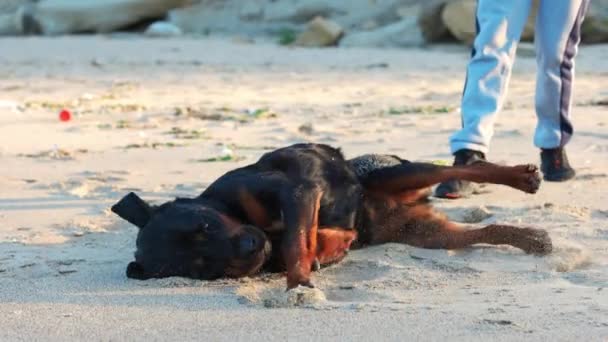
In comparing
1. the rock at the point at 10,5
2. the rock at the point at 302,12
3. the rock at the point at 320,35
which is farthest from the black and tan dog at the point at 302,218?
the rock at the point at 10,5

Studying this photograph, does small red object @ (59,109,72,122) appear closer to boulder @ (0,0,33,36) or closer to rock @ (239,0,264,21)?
rock @ (239,0,264,21)

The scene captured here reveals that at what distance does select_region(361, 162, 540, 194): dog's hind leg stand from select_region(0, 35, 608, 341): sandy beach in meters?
0.27

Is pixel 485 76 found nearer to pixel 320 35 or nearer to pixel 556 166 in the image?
pixel 556 166

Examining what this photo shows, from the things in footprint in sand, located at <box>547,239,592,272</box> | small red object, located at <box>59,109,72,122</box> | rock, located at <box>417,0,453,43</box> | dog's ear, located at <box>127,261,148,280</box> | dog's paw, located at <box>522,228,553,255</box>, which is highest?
dog's ear, located at <box>127,261,148,280</box>

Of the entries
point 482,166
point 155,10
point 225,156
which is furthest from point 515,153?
point 155,10

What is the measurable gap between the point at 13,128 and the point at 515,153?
347 cm

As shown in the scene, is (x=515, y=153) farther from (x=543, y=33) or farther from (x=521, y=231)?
(x=521, y=231)

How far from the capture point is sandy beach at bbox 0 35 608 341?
3.39 metres

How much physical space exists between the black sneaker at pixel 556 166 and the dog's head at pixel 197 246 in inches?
89.5

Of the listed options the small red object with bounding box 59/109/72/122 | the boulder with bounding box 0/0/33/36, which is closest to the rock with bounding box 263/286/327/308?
the small red object with bounding box 59/109/72/122

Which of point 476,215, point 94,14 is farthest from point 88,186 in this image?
point 94,14

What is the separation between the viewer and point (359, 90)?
1026cm

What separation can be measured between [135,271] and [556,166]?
8.45 ft

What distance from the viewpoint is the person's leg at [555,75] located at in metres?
5.45
